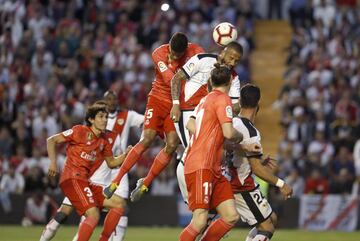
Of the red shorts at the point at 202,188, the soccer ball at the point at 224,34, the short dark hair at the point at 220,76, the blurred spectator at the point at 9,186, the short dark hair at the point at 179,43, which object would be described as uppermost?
the soccer ball at the point at 224,34

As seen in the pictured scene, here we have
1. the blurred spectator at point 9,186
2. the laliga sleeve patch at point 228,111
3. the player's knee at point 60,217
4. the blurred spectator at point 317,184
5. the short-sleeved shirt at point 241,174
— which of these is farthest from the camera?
the blurred spectator at point 317,184

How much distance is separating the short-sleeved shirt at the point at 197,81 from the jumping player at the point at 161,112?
36cm

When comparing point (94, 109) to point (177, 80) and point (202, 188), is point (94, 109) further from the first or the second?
point (202, 188)

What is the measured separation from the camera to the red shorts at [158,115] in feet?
55.4

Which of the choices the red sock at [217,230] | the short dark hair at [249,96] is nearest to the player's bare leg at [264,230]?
the red sock at [217,230]

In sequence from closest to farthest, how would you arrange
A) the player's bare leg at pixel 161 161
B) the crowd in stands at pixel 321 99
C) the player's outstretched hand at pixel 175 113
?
the player's outstretched hand at pixel 175 113 < the player's bare leg at pixel 161 161 < the crowd in stands at pixel 321 99

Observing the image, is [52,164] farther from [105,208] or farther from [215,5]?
[215,5]

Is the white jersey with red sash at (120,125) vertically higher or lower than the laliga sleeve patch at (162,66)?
lower

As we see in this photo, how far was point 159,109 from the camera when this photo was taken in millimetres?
16906

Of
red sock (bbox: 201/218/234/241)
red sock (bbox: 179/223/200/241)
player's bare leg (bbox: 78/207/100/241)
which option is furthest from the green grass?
red sock (bbox: 179/223/200/241)

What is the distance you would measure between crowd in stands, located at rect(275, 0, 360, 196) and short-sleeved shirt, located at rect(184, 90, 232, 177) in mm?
11774

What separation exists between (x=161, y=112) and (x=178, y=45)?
3.34ft

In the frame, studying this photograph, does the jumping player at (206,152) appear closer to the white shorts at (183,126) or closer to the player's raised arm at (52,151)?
the white shorts at (183,126)

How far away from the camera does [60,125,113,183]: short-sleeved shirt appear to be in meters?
16.6
